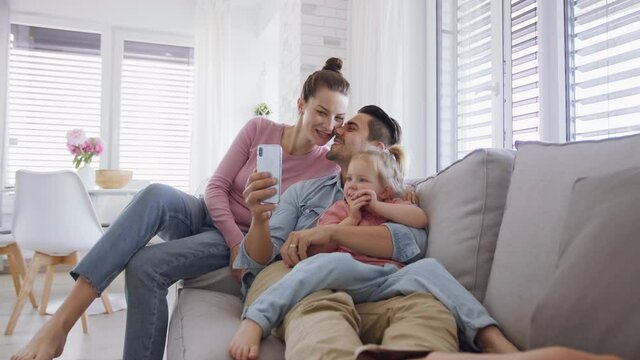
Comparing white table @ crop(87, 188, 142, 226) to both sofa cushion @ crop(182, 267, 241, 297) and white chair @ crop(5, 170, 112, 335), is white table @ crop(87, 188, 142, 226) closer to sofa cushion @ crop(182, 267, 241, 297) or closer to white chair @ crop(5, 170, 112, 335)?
white chair @ crop(5, 170, 112, 335)

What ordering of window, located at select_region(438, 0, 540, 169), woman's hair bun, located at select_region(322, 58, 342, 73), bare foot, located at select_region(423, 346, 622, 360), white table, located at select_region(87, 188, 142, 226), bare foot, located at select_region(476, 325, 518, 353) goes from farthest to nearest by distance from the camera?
1. white table, located at select_region(87, 188, 142, 226)
2. window, located at select_region(438, 0, 540, 169)
3. woman's hair bun, located at select_region(322, 58, 342, 73)
4. bare foot, located at select_region(476, 325, 518, 353)
5. bare foot, located at select_region(423, 346, 622, 360)

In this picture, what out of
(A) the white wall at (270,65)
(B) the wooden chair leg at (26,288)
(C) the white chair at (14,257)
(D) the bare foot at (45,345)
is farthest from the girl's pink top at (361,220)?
(A) the white wall at (270,65)

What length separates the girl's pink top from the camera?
127 centimetres

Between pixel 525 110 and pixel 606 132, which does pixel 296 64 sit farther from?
pixel 606 132

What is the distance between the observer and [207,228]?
1766 mm

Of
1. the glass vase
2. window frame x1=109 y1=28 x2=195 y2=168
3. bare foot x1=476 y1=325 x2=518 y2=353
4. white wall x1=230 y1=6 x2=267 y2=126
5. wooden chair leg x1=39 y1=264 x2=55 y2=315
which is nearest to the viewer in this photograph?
bare foot x1=476 y1=325 x2=518 y2=353

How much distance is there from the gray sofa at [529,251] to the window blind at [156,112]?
345cm

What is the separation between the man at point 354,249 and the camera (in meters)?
0.85

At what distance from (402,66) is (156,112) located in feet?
9.15

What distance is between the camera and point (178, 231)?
1668 mm

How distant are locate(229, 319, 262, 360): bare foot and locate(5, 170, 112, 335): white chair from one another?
1.96 metres

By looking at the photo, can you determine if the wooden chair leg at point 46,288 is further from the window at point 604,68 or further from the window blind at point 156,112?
the window at point 604,68

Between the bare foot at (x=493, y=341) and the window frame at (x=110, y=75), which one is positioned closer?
the bare foot at (x=493, y=341)

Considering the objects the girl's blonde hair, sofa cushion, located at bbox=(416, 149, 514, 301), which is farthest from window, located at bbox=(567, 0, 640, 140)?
the girl's blonde hair
